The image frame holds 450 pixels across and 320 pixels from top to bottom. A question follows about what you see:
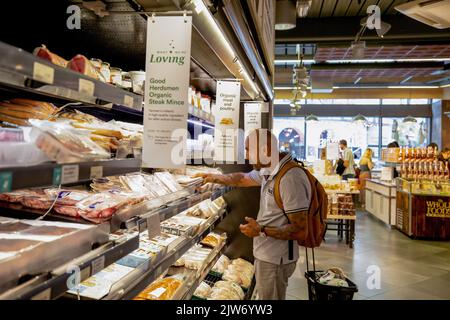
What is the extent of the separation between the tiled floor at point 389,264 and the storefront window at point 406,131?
884 centimetres

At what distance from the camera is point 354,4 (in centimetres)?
717

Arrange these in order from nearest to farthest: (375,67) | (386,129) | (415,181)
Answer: (415,181) < (375,67) < (386,129)

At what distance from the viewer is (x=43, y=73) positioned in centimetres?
111

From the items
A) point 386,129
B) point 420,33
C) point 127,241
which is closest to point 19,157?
point 127,241

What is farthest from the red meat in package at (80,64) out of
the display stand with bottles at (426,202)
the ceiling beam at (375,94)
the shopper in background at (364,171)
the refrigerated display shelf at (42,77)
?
the ceiling beam at (375,94)

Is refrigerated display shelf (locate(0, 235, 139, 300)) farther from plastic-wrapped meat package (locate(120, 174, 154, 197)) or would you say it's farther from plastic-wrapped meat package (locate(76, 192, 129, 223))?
plastic-wrapped meat package (locate(120, 174, 154, 197))

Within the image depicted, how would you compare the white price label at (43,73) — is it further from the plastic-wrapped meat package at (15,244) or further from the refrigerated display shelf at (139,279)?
the refrigerated display shelf at (139,279)

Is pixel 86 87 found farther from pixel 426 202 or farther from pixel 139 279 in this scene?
pixel 426 202

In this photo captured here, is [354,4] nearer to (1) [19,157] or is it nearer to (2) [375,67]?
(2) [375,67]

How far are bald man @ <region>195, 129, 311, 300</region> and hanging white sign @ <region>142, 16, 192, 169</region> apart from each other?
3.78 ft

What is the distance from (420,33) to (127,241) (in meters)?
7.73

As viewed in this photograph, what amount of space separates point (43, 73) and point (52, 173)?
0.95 ft

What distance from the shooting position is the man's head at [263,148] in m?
2.96

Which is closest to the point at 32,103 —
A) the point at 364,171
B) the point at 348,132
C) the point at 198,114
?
the point at 198,114
